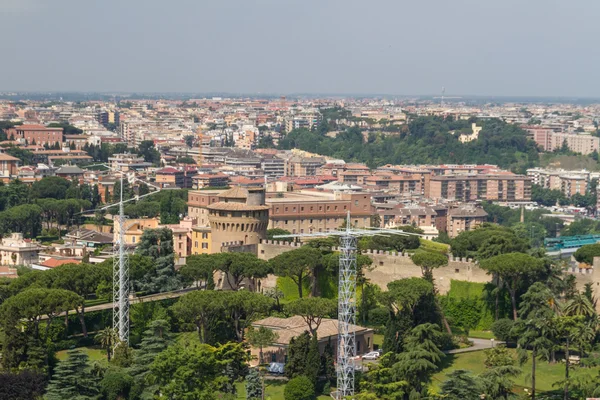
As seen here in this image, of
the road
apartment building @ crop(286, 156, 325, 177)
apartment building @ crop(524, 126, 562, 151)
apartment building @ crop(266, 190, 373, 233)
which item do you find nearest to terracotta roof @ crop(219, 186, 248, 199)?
Answer: the road

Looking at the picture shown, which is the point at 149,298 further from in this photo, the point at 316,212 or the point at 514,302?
the point at 316,212

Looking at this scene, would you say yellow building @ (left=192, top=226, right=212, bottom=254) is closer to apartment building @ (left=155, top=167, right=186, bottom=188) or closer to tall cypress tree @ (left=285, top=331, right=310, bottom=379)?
tall cypress tree @ (left=285, top=331, right=310, bottom=379)

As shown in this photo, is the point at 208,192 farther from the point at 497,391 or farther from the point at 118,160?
the point at 118,160

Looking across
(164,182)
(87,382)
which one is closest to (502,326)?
(87,382)

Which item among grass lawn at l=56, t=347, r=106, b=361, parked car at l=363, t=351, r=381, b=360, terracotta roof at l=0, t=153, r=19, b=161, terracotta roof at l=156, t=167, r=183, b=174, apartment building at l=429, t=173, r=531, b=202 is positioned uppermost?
terracotta roof at l=0, t=153, r=19, b=161

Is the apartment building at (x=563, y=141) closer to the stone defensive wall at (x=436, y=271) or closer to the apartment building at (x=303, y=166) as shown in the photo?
the apartment building at (x=303, y=166)

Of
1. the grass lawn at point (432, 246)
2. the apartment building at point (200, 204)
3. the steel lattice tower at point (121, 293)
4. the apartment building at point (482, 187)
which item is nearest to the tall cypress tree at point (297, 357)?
the steel lattice tower at point (121, 293)
